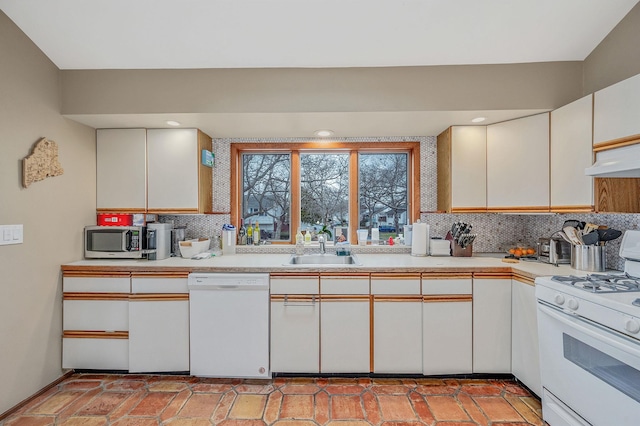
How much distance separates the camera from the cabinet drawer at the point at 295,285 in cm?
225

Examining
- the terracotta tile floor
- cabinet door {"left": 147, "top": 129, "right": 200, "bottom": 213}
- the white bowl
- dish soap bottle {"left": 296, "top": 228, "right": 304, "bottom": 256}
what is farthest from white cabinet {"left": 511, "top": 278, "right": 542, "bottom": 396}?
cabinet door {"left": 147, "top": 129, "right": 200, "bottom": 213}

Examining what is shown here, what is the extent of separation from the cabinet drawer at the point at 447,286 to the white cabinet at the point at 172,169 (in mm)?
2052

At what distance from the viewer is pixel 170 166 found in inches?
104

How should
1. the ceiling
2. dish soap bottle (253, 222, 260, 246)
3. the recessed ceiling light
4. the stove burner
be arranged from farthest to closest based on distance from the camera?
dish soap bottle (253, 222, 260, 246) → the recessed ceiling light → the ceiling → the stove burner

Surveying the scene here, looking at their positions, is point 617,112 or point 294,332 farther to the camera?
point 294,332

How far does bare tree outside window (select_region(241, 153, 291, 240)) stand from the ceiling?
33.0 inches

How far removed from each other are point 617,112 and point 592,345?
1.34 meters

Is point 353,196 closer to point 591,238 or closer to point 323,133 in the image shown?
point 323,133

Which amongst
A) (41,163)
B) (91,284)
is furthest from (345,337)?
(41,163)

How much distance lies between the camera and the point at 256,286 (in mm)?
2227

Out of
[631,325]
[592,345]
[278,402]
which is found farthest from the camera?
[278,402]

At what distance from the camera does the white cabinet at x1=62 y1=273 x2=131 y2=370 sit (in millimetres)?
2289

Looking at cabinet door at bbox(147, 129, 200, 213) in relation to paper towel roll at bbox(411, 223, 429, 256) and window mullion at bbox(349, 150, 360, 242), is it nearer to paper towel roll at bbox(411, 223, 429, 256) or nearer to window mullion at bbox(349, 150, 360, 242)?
window mullion at bbox(349, 150, 360, 242)

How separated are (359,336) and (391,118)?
1.71 m
